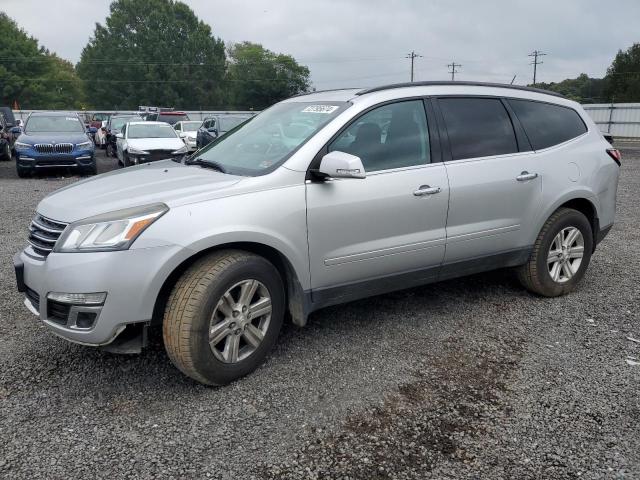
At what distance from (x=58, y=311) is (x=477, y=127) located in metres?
3.17

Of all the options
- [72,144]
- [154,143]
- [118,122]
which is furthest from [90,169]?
[118,122]

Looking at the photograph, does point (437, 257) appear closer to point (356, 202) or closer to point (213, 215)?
point (356, 202)

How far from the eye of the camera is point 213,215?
9.90 feet

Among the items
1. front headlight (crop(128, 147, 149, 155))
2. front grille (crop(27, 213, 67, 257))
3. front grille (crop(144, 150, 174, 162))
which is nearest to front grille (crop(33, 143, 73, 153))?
front headlight (crop(128, 147, 149, 155))

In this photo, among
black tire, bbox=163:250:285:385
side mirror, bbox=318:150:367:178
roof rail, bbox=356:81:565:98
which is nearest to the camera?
black tire, bbox=163:250:285:385

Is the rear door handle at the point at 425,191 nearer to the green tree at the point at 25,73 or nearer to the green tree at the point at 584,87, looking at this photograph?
the green tree at the point at 584,87

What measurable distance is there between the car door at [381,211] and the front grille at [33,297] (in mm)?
1586

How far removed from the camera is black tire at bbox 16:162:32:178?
13094 millimetres

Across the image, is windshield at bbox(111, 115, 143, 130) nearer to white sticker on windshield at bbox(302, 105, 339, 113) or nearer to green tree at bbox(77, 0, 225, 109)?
white sticker on windshield at bbox(302, 105, 339, 113)

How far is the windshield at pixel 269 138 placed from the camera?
352 cm

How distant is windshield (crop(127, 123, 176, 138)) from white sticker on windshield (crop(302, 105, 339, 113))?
40.2 feet

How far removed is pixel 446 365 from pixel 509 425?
2.32ft

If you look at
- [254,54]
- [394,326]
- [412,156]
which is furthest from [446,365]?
[254,54]

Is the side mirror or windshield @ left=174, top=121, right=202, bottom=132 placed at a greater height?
the side mirror
